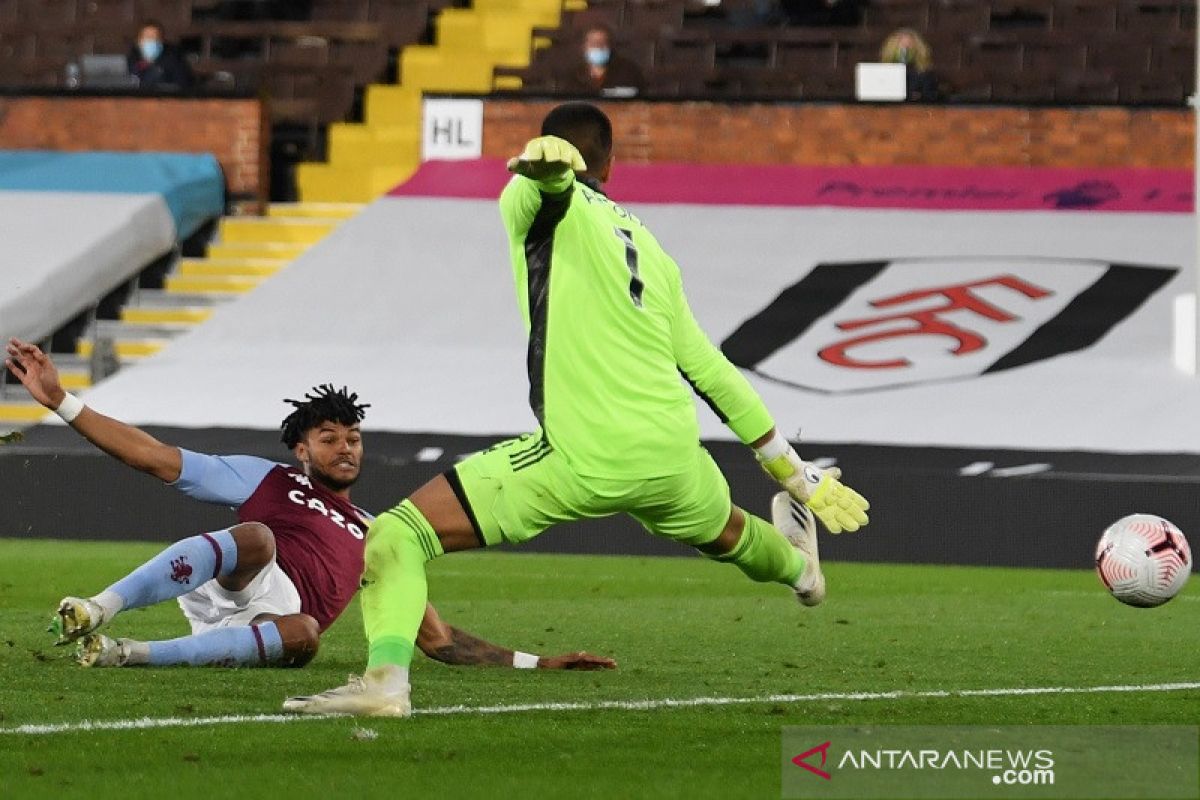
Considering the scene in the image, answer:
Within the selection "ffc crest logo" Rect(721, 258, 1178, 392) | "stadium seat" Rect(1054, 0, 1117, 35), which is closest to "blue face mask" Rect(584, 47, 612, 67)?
"ffc crest logo" Rect(721, 258, 1178, 392)

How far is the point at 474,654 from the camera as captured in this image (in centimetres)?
843

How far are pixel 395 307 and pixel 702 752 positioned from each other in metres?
12.8

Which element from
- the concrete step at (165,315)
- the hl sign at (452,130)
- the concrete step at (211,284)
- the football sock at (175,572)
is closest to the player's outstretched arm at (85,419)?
the football sock at (175,572)

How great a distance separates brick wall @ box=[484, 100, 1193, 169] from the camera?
791 inches

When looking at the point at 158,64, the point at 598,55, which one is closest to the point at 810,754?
the point at 598,55

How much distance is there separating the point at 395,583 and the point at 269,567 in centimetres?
165

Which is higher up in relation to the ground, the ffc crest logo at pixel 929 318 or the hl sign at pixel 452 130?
the hl sign at pixel 452 130

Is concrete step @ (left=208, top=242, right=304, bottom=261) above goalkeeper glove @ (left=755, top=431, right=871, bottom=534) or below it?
above

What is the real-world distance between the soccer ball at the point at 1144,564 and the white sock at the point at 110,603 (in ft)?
12.5

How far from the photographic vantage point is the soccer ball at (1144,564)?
921 cm

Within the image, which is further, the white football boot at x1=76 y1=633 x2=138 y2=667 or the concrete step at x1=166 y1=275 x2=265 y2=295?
the concrete step at x1=166 y1=275 x2=265 y2=295

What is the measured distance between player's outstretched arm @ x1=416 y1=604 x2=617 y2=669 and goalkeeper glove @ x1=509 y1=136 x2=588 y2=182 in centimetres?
223

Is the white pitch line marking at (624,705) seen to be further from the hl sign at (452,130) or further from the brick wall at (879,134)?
the hl sign at (452,130)

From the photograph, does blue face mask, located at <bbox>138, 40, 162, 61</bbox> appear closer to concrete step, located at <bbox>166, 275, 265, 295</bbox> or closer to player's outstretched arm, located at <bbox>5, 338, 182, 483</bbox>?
concrete step, located at <bbox>166, 275, 265, 295</bbox>
